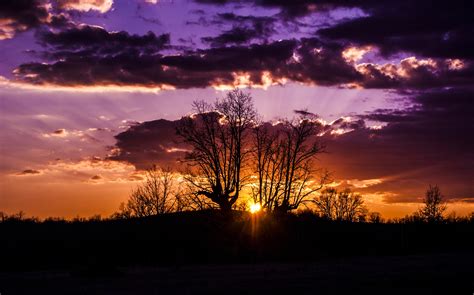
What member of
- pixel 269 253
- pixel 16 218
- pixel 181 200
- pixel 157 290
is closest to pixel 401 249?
pixel 269 253

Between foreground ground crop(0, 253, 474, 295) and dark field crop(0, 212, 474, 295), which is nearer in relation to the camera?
foreground ground crop(0, 253, 474, 295)

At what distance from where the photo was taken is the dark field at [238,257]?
22.1 metres

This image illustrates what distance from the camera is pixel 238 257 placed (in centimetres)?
4253

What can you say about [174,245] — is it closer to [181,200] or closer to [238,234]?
[238,234]

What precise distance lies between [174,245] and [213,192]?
39.8ft

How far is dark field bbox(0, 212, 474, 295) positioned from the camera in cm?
2214

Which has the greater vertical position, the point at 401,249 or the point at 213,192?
the point at 213,192

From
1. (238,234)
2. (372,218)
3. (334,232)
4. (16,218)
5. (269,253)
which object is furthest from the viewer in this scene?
(372,218)

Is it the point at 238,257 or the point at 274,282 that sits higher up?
the point at 238,257

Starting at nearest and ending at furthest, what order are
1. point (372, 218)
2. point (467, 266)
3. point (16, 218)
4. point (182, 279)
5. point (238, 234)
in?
point (182, 279) < point (467, 266) < point (238, 234) < point (16, 218) < point (372, 218)

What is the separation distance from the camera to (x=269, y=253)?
44.8 m

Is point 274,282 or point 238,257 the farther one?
point 238,257

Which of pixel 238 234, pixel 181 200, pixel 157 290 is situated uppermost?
pixel 181 200

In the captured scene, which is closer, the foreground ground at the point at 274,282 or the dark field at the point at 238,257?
the foreground ground at the point at 274,282
